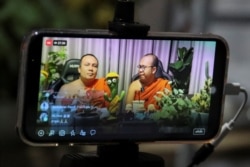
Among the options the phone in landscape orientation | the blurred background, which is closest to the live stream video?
the phone in landscape orientation

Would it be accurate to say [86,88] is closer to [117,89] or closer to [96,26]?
[117,89]

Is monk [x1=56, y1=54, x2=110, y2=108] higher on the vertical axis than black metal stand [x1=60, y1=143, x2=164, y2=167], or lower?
higher

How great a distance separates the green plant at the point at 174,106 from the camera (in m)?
0.56

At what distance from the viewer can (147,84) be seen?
56cm

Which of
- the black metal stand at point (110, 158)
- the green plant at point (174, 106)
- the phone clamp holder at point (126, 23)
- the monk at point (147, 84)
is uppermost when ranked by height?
the phone clamp holder at point (126, 23)

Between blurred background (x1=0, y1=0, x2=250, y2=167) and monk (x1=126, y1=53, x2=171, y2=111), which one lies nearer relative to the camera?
monk (x1=126, y1=53, x2=171, y2=111)

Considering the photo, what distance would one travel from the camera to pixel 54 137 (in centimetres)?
54

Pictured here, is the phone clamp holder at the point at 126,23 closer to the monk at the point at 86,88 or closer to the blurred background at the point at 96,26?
the monk at the point at 86,88

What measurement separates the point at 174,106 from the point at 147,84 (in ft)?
0.11

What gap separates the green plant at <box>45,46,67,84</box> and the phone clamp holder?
5 centimetres

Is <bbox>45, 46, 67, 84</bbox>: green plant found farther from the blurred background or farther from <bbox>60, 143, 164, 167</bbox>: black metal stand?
the blurred background

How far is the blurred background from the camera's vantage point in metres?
1.24

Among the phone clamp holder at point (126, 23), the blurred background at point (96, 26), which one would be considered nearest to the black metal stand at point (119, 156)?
the phone clamp holder at point (126, 23)

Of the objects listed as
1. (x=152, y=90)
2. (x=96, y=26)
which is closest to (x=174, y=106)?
(x=152, y=90)
